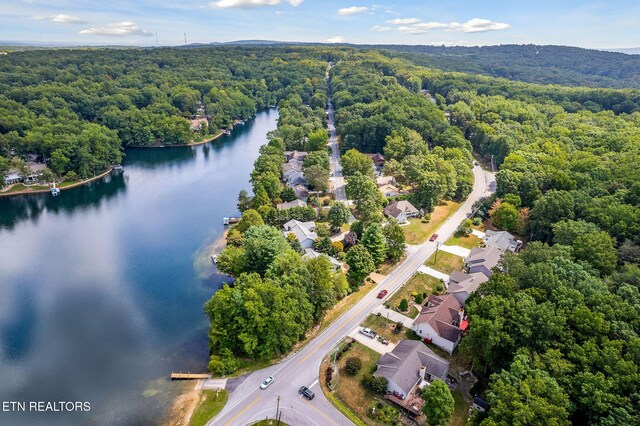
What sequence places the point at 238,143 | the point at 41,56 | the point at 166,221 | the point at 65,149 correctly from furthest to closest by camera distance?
the point at 41,56 < the point at 238,143 < the point at 65,149 < the point at 166,221

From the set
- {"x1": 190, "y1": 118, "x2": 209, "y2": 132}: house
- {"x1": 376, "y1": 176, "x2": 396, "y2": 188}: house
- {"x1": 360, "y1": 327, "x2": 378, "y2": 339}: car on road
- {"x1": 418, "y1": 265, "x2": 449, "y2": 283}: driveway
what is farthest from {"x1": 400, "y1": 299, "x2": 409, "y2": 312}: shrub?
{"x1": 190, "y1": 118, "x2": 209, "y2": 132}: house

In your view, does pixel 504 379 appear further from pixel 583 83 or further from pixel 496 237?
pixel 583 83

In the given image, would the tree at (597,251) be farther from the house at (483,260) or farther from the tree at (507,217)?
the tree at (507,217)

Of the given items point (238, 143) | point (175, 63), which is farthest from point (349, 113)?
point (175, 63)

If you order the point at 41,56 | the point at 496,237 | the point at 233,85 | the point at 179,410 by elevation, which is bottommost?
the point at 179,410

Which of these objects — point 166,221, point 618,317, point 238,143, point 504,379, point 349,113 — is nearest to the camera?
point 504,379

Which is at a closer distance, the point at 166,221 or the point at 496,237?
the point at 496,237

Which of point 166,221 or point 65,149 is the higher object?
point 65,149

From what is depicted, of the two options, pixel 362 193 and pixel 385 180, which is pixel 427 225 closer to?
pixel 362 193
